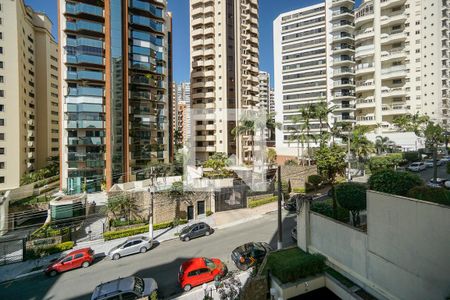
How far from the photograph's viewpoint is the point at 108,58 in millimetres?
37375

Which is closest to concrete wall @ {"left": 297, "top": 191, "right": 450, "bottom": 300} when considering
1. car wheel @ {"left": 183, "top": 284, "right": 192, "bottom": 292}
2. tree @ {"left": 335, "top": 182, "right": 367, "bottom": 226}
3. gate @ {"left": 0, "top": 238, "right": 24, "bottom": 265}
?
tree @ {"left": 335, "top": 182, "right": 367, "bottom": 226}

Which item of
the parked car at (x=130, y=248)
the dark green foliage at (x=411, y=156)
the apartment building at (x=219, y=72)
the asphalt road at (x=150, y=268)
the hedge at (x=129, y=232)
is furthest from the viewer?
the apartment building at (x=219, y=72)

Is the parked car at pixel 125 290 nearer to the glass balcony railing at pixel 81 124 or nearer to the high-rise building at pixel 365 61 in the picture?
the glass balcony railing at pixel 81 124

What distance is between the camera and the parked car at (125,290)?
39.9ft

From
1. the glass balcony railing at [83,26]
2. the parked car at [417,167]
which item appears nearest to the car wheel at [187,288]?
the parked car at [417,167]

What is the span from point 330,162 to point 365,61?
34.4 metres

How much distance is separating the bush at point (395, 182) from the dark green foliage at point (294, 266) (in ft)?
17.7

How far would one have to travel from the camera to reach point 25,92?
151 feet

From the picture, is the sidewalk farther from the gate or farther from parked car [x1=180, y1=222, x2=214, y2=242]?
parked car [x1=180, y1=222, x2=214, y2=242]

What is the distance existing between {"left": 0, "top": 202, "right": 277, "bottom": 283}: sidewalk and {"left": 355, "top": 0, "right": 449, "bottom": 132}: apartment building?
3988 cm

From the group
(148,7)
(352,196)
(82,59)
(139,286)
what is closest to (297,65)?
(148,7)

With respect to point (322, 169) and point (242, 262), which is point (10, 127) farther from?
point (322, 169)

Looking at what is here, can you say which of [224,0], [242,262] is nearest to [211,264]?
[242,262]

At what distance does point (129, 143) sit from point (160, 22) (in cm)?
2524
